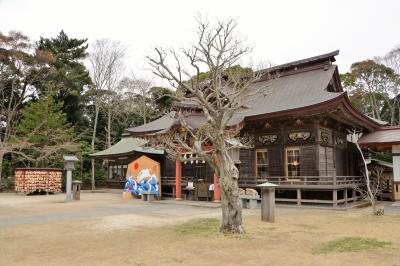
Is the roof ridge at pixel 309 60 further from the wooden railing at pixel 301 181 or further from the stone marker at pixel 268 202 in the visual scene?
the stone marker at pixel 268 202

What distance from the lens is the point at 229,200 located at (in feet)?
28.6

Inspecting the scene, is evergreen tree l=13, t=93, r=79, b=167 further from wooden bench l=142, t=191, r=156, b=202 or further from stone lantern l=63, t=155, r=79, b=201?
wooden bench l=142, t=191, r=156, b=202

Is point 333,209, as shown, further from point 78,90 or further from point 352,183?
point 78,90

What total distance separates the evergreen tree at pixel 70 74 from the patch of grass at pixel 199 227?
27.2 m

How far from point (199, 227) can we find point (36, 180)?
761 inches

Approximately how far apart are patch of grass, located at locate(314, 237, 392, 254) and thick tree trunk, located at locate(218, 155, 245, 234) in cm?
215

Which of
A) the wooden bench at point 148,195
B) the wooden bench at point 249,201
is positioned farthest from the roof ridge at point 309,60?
the wooden bench at point 148,195

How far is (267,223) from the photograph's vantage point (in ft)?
34.0

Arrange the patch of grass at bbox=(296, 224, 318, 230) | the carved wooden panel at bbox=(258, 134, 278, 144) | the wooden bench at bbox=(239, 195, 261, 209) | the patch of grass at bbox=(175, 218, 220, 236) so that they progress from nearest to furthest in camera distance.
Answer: the patch of grass at bbox=(175, 218, 220, 236) < the patch of grass at bbox=(296, 224, 318, 230) < the wooden bench at bbox=(239, 195, 261, 209) < the carved wooden panel at bbox=(258, 134, 278, 144)

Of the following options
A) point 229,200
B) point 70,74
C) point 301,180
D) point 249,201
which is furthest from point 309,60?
point 70,74

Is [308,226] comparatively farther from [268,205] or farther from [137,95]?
[137,95]

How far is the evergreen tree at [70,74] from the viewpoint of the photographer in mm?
34750

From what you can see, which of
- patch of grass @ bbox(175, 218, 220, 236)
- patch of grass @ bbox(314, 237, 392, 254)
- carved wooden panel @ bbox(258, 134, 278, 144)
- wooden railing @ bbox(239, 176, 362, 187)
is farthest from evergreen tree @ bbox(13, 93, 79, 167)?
patch of grass @ bbox(314, 237, 392, 254)

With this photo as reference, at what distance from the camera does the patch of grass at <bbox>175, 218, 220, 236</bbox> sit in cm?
877
